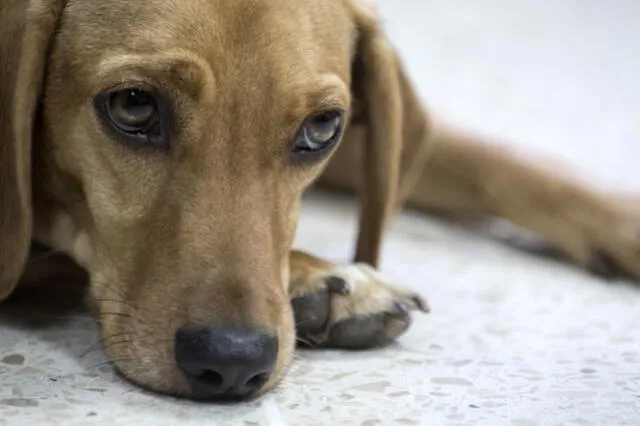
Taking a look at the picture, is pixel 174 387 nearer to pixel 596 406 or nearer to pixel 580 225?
pixel 596 406

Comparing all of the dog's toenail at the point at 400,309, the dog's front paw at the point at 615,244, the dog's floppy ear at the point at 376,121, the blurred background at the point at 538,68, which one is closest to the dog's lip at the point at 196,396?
the dog's toenail at the point at 400,309

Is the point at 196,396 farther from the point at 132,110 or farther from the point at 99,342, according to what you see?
the point at 132,110

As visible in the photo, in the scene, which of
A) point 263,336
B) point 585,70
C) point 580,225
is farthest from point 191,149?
point 585,70

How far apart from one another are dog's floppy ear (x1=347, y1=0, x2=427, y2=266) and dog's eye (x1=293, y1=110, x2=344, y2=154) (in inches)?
13.2

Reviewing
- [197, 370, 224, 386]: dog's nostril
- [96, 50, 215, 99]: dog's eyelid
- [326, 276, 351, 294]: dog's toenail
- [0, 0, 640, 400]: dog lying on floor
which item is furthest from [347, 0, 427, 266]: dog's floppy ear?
[197, 370, 224, 386]: dog's nostril

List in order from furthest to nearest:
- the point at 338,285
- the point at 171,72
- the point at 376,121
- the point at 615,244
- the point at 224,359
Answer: the point at 615,244 < the point at 376,121 < the point at 338,285 < the point at 171,72 < the point at 224,359

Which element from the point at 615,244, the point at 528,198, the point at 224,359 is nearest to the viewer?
the point at 224,359

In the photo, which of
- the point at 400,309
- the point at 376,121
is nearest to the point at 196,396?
the point at 400,309

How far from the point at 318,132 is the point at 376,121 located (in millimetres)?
419

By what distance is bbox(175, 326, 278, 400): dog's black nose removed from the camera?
1816 millimetres

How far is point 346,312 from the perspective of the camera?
88.4 inches

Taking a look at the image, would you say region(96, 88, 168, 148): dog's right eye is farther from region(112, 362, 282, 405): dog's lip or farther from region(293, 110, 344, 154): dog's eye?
region(112, 362, 282, 405): dog's lip

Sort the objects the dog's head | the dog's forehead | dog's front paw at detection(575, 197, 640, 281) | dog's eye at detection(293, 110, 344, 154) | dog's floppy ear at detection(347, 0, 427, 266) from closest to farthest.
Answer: the dog's head
the dog's forehead
dog's eye at detection(293, 110, 344, 154)
dog's floppy ear at detection(347, 0, 427, 266)
dog's front paw at detection(575, 197, 640, 281)

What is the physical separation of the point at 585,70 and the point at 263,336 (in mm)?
3904
